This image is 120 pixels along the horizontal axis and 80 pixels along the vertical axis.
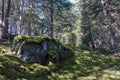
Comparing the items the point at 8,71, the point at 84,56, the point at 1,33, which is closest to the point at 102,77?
the point at 84,56

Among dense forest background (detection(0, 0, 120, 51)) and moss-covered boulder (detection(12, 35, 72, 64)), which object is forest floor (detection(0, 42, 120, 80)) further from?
dense forest background (detection(0, 0, 120, 51))

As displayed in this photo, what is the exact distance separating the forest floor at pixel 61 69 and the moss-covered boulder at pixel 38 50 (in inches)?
20.9

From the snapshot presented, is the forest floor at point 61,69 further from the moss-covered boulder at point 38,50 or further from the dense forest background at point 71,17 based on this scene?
the dense forest background at point 71,17

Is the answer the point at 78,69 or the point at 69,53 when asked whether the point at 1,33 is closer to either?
the point at 69,53

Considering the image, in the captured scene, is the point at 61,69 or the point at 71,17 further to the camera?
the point at 71,17

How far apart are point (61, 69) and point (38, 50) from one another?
7.48ft

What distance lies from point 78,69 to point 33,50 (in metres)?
3.73

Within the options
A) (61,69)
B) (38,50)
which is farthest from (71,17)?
(61,69)

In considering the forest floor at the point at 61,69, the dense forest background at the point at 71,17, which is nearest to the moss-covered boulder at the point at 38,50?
the forest floor at the point at 61,69

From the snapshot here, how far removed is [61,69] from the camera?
1505cm

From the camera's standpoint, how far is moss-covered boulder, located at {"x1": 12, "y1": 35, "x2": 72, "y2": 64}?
15.1 meters

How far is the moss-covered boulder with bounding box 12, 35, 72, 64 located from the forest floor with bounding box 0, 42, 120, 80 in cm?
53

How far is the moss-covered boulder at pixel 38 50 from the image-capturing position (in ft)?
49.4

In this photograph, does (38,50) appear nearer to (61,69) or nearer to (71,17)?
(61,69)
